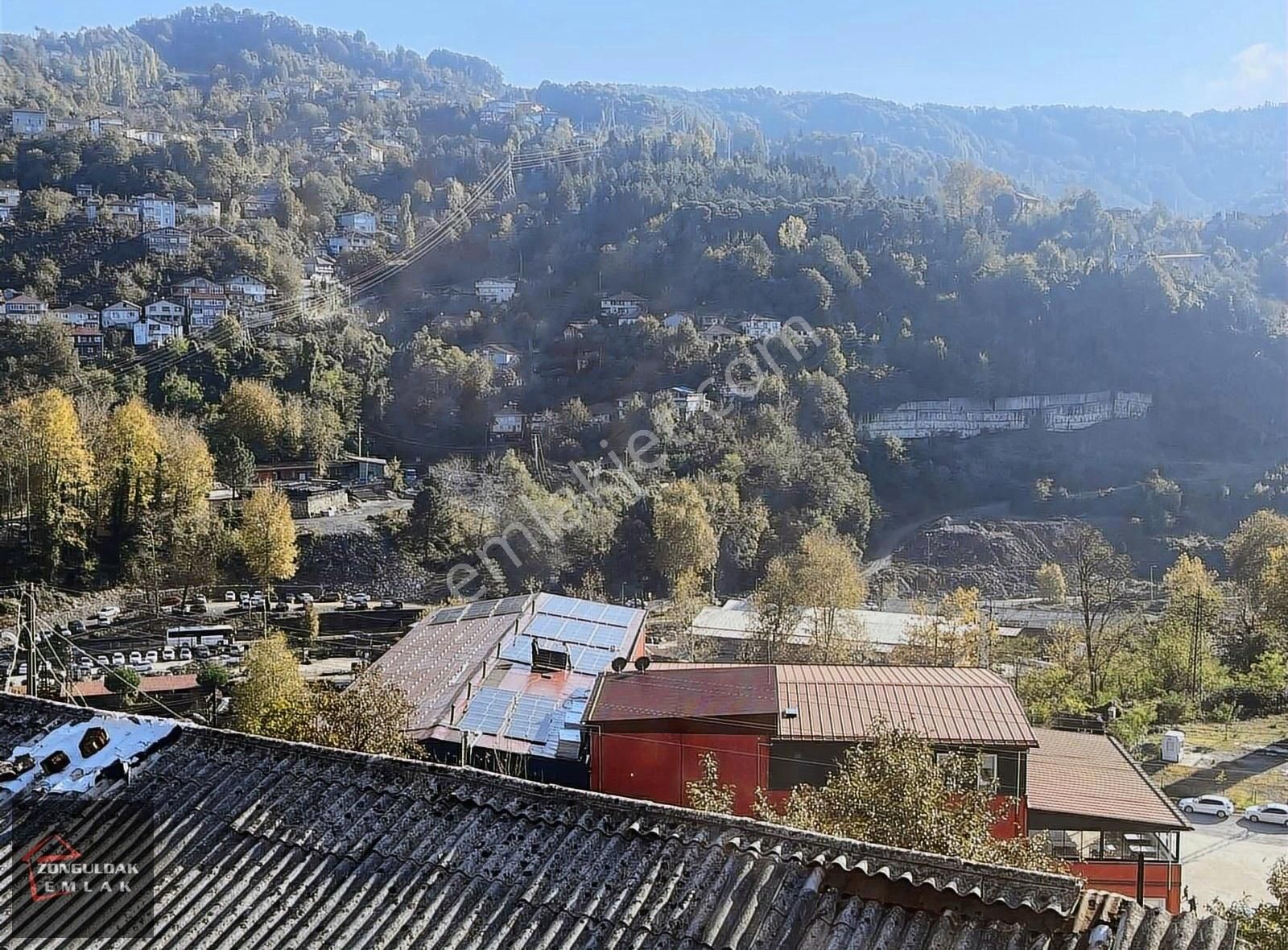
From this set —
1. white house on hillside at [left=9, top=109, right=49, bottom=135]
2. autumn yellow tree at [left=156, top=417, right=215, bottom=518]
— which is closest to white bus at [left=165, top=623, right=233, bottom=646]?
autumn yellow tree at [left=156, top=417, right=215, bottom=518]

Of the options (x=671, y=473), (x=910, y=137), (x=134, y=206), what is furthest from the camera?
(x=910, y=137)

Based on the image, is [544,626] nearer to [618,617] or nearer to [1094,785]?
[618,617]

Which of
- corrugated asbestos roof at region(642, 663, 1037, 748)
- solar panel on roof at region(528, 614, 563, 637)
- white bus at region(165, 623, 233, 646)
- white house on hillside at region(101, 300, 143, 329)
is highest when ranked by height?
corrugated asbestos roof at region(642, 663, 1037, 748)

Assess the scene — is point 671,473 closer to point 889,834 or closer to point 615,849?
point 889,834

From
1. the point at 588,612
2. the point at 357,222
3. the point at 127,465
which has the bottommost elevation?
the point at 127,465

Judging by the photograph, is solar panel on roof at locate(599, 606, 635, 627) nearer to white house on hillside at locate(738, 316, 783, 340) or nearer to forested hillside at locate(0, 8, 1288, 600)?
forested hillside at locate(0, 8, 1288, 600)

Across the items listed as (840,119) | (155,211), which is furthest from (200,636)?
(840,119)

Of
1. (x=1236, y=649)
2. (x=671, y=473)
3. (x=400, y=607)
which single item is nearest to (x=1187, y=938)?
(x=1236, y=649)
